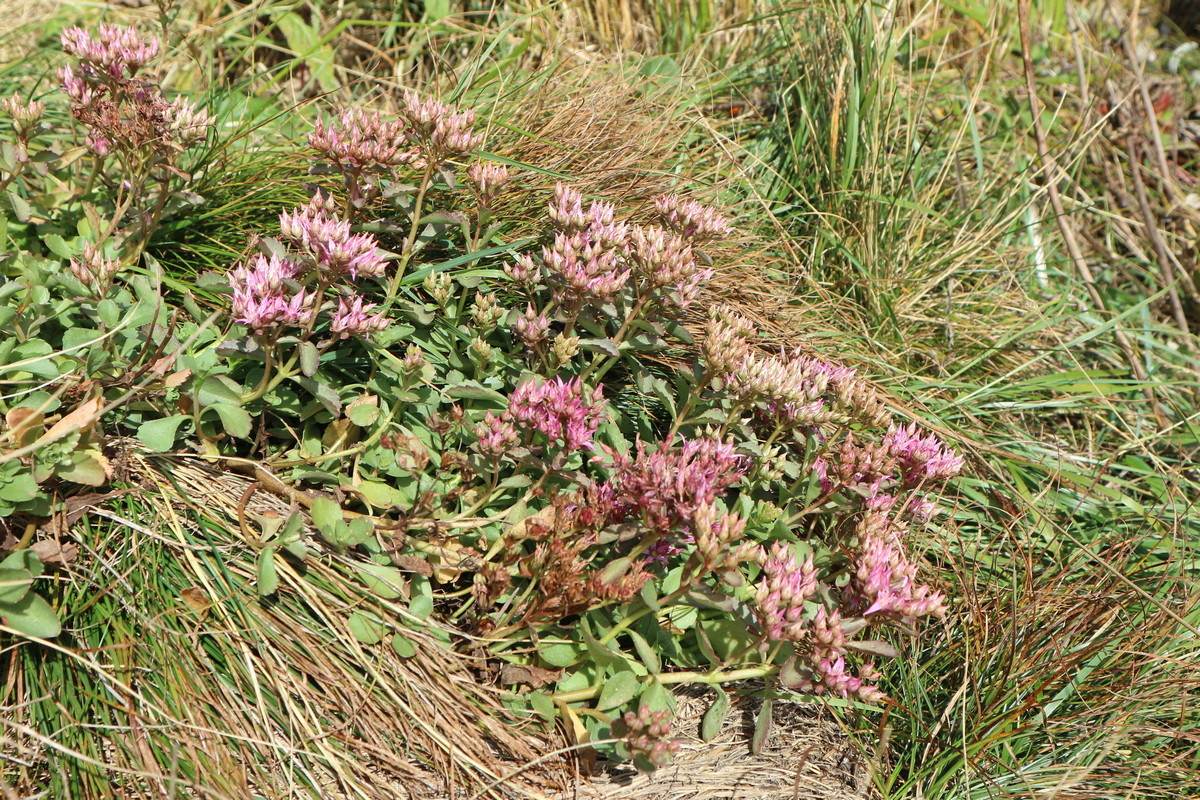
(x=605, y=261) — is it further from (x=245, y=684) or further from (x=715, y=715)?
(x=245, y=684)

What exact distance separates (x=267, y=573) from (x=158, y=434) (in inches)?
15.1

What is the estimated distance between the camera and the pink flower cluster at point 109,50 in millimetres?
2180

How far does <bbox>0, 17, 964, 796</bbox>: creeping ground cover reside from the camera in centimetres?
189

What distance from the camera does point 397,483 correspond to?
7.27 ft

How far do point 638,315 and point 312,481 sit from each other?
84 cm

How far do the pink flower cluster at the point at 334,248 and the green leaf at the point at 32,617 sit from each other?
801 millimetres

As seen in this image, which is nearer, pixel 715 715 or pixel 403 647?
pixel 403 647

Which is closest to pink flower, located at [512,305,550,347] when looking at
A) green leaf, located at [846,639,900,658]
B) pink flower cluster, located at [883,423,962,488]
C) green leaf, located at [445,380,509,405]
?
green leaf, located at [445,380,509,405]

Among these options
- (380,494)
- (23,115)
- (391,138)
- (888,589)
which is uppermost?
(23,115)

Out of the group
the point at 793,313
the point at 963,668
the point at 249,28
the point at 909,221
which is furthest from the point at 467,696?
the point at 249,28

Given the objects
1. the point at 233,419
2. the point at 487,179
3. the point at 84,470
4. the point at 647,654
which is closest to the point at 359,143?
the point at 487,179

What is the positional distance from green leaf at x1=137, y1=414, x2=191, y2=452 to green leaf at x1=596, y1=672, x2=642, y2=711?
102 centimetres

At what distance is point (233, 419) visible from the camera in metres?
1.98

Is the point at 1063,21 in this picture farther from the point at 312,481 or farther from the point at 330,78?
the point at 312,481
